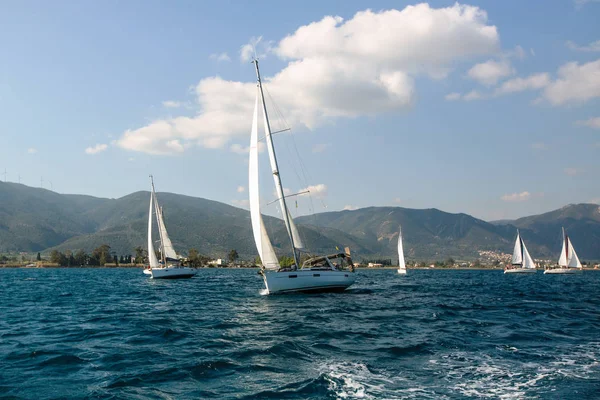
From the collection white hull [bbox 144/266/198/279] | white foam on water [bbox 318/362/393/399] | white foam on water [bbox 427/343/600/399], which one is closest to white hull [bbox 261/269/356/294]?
white foam on water [bbox 427/343/600/399]

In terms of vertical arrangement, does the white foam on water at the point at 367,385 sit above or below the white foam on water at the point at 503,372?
above

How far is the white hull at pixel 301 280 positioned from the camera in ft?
134

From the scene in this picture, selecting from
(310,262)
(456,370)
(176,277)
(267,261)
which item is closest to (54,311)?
(267,261)

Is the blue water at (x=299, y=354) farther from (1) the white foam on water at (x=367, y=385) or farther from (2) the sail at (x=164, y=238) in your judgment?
(2) the sail at (x=164, y=238)

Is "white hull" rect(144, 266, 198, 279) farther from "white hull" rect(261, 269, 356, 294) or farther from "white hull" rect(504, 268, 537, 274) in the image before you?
"white hull" rect(504, 268, 537, 274)

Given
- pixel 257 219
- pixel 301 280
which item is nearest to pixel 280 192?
pixel 257 219

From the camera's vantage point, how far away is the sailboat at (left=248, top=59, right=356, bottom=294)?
135 feet

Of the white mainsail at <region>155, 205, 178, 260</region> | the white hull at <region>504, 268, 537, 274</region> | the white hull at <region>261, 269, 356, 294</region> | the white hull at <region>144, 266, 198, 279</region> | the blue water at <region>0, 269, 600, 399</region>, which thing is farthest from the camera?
the white hull at <region>504, 268, 537, 274</region>

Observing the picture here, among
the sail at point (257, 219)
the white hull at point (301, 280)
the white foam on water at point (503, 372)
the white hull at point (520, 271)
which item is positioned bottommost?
the white hull at point (520, 271)

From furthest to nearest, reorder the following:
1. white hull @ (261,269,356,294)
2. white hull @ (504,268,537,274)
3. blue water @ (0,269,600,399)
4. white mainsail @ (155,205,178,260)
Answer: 1. white hull @ (504,268,537,274)
2. white mainsail @ (155,205,178,260)
3. white hull @ (261,269,356,294)
4. blue water @ (0,269,600,399)

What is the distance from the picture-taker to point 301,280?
41.4 meters

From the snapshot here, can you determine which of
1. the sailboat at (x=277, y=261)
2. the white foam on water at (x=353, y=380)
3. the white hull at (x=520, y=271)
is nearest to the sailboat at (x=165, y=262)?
the sailboat at (x=277, y=261)

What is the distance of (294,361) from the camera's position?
1628 centimetres

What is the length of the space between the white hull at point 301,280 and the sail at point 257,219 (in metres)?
1.15
